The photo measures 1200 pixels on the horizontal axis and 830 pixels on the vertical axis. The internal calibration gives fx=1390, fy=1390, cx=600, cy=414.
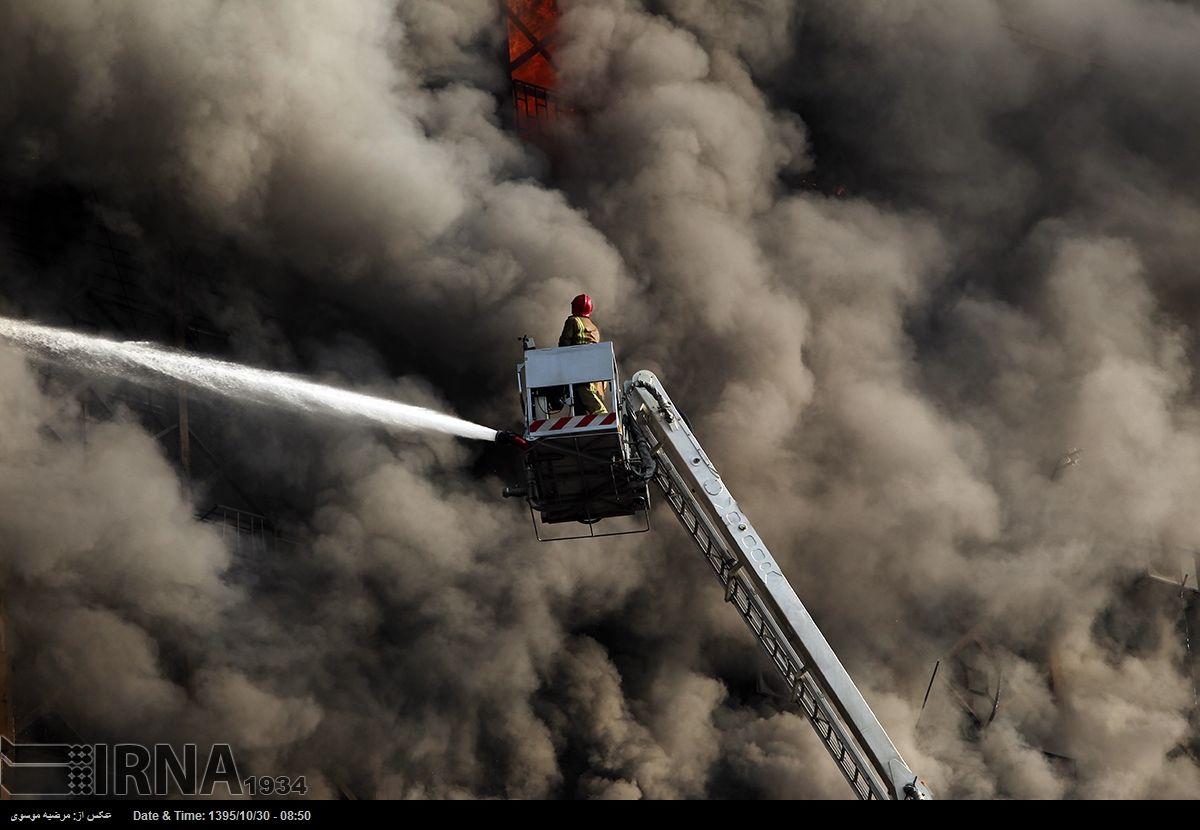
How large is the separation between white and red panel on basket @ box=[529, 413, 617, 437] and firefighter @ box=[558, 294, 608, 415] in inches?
2.3

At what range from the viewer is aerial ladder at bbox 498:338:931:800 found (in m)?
9.46

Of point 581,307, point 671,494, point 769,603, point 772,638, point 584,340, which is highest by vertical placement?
point 581,307

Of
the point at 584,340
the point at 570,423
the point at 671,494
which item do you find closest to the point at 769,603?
the point at 671,494

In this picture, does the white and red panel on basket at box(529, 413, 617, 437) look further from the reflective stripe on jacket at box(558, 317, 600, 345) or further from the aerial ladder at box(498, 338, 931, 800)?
the reflective stripe on jacket at box(558, 317, 600, 345)

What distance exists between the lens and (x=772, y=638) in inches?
406

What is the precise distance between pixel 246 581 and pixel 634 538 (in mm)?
4252

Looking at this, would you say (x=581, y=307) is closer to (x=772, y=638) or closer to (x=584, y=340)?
(x=584, y=340)

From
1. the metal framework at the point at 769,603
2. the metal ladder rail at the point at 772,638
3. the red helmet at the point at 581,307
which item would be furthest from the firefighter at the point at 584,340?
the metal ladder rail at the point at 772,638

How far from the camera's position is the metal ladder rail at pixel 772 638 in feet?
33.4

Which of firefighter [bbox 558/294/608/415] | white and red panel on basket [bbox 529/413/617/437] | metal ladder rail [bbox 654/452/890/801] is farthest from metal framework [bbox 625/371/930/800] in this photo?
white and red panel on basket [bbox 529/413/617/437]

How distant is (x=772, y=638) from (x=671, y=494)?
4.27ft

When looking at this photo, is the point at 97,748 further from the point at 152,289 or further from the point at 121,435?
the point at 152,289

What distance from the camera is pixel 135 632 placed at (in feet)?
40.8

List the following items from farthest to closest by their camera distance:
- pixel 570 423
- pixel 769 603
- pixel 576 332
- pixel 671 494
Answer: pixel 671 494 → pixel 769 603 → pixel 576 332 → pixel 570 423
